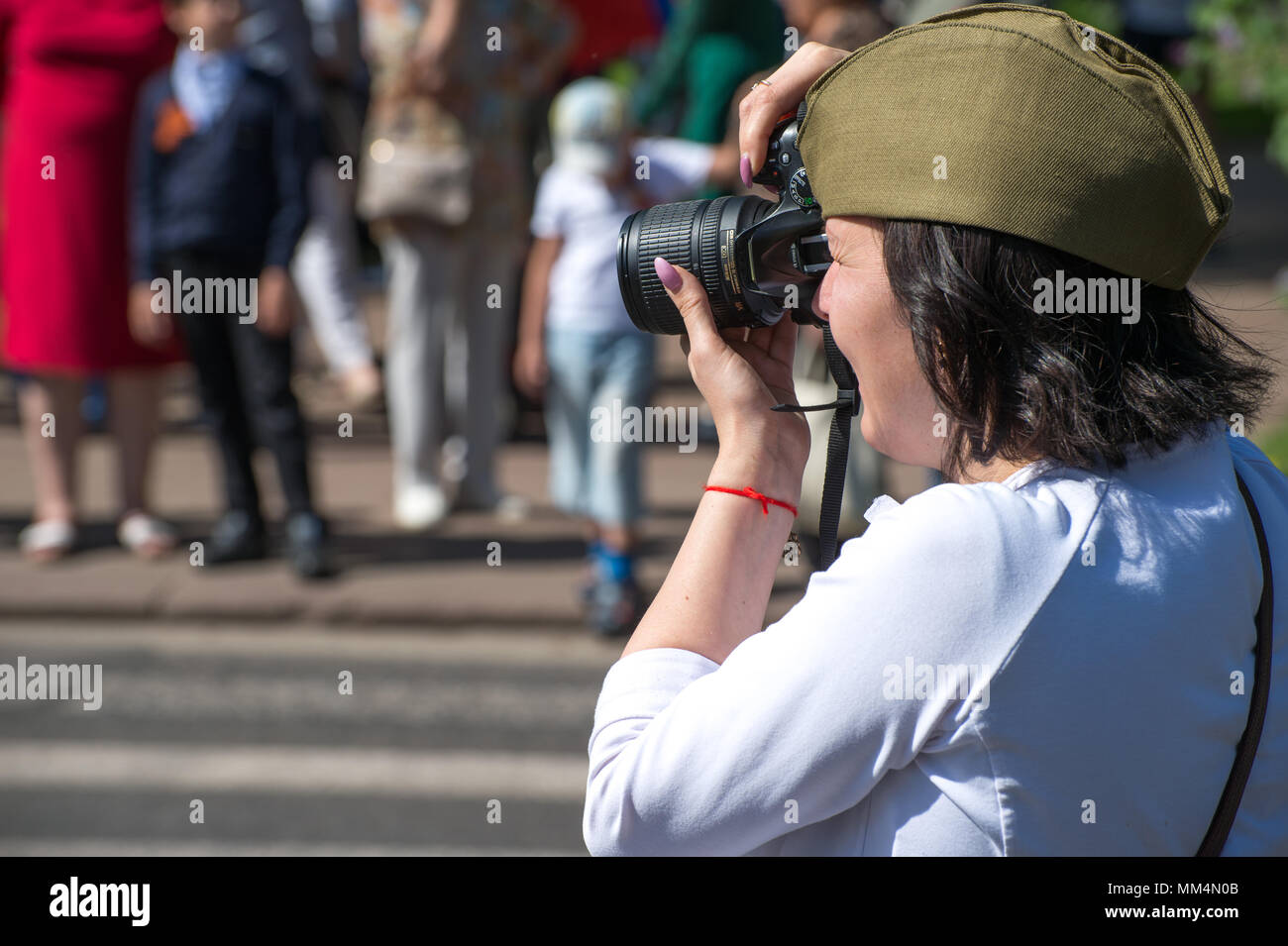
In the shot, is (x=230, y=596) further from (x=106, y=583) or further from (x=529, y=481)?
(x=529, y=481)

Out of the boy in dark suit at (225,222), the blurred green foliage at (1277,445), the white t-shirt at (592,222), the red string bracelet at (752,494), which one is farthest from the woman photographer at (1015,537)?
the boy in dark suit at (225,222)

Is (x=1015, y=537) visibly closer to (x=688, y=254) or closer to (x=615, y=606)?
(x=688, y=254)

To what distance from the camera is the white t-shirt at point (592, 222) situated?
5.00 m

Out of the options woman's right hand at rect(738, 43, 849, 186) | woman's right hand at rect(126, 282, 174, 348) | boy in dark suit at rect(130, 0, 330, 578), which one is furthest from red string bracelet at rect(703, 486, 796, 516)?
woman's right hand at rect(126, 282, 174, 348)

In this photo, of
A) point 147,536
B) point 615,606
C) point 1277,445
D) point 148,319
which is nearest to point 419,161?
point 148,319

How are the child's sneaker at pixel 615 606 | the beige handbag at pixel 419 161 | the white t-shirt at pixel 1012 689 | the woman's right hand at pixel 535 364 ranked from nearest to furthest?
the white t-shirt at pixel 1012 689
the child's sneaker at pixel 615 606
the woman's right hand at pixel 535 364
the beige handbag at pixel 419 161

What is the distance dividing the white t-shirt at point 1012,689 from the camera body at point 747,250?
1.24 feet

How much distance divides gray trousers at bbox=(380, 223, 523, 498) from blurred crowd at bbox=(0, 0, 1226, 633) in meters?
0.01

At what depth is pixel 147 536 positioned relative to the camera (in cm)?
587

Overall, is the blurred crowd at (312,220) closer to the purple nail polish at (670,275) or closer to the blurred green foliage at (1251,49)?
the blurred green foliage at (1251,49)

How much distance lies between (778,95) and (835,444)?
15.0 inches
